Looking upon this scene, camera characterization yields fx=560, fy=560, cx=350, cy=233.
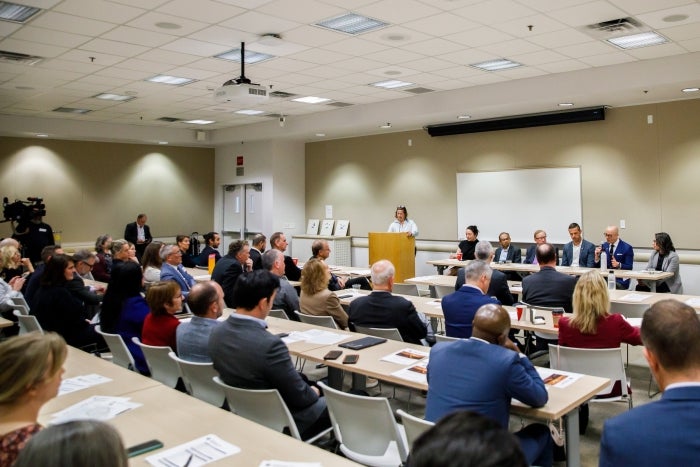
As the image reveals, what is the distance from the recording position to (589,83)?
812cm

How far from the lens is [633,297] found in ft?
18.5

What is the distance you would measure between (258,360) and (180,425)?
1.81 feet

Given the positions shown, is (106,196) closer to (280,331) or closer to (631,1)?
(280,331)

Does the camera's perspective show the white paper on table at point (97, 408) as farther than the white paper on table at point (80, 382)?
No

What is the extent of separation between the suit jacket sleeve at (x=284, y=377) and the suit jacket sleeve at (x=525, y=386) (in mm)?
1121

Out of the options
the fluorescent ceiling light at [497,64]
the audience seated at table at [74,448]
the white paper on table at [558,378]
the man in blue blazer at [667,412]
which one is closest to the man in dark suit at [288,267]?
the fluorescent ceiling light at [497,64]

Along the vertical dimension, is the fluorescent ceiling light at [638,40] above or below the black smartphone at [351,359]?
above

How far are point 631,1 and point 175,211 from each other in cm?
1147

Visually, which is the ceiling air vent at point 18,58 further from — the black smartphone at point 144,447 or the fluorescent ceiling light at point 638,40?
the fluorescent ceiling light at point 638,40

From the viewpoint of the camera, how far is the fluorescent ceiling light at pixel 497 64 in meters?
7.71

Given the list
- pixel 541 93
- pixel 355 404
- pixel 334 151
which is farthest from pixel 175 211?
pixel 355 404

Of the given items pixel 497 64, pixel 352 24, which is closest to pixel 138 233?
→ pixel 352 24

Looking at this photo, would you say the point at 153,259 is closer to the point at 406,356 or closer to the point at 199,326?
the point at 199,326

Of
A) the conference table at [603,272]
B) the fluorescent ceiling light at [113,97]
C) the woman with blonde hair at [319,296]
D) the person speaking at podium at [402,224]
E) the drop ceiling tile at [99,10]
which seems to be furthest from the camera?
the person speaking at podium at [402,224]
